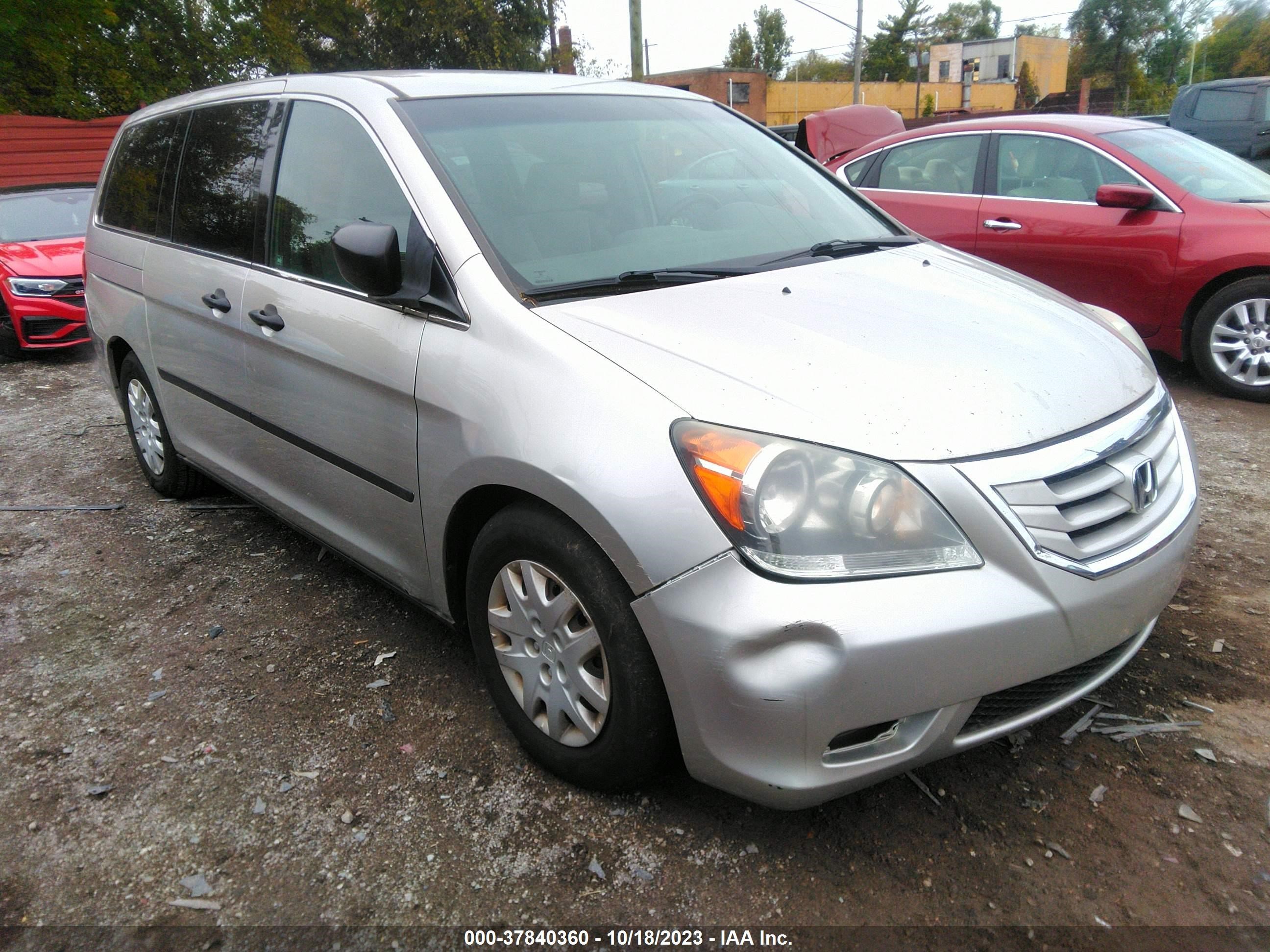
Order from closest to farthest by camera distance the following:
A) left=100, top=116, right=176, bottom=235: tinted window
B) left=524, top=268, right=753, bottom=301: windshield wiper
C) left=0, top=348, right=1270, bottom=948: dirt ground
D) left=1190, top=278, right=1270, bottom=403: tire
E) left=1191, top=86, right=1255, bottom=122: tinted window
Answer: left=0, top=348, right=1270, bottom=948: dirt ground < left=524, top=268, right=753, bottom=301: windshield wiper < left=100, top=116, right=176, bottom=235: tinted window < left=1190, top=278, right=1270, bottom=403: tire < left=1191, top=86, right=1255, bottom=122: tinted window

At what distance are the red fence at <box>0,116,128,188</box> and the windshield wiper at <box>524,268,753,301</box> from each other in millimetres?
15874

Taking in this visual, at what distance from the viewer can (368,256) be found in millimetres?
2480

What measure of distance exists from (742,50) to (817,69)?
932 centimetres

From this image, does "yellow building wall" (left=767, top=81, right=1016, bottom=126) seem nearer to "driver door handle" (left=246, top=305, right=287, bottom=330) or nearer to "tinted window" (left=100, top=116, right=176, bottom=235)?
"tinted window" (left=100, top=116, right=176, bottom=235)

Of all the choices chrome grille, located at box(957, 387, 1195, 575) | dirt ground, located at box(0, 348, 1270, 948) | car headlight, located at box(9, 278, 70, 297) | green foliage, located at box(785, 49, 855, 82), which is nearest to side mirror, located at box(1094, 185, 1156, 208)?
dirt ground, located at box(0, 348, 1270, 948)

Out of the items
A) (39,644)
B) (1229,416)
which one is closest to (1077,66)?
(1229,416)

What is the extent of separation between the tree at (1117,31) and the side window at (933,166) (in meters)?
67.4

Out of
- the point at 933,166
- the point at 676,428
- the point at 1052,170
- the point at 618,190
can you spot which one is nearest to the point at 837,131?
the point at 933,166

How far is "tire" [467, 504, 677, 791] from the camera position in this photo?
210cm

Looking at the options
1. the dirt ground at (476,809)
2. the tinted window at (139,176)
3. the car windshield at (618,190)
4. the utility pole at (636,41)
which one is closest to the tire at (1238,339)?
the dirt ground at (476,809)

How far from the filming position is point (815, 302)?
2494mm

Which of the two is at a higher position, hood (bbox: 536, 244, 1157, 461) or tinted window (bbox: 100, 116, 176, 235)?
tinted window (bbox: 100, 116, 176, 235)

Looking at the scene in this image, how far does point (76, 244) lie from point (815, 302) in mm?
8065

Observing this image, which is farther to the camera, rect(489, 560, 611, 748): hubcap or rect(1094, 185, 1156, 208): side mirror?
rect(1094, 185, 1156, 208): side mirror
